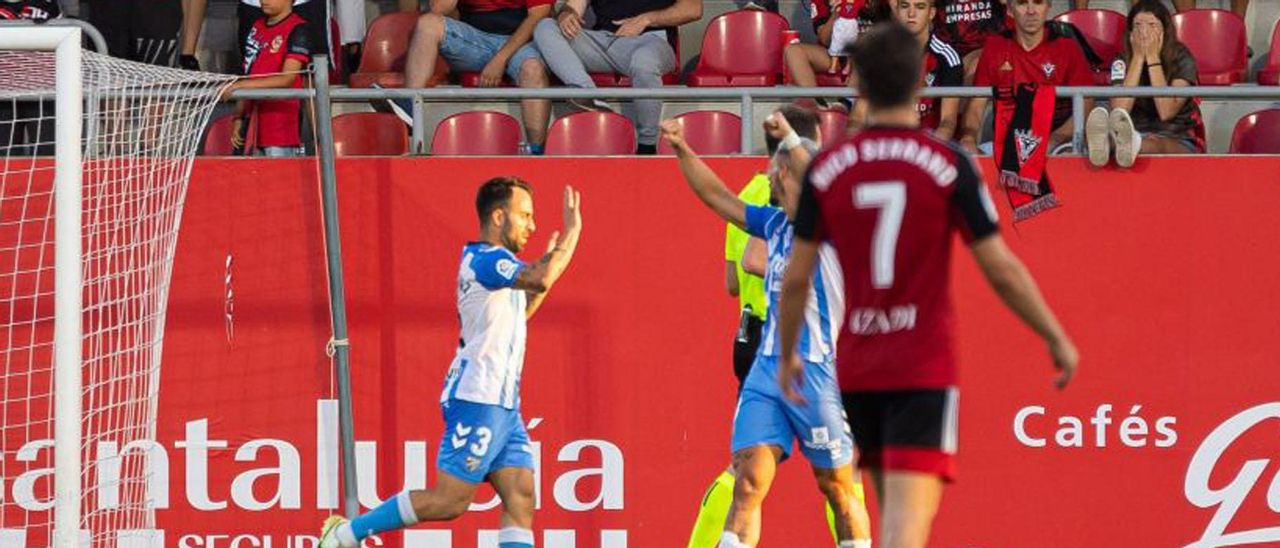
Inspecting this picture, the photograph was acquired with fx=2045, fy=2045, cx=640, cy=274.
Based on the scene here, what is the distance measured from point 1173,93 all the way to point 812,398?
3.11 m

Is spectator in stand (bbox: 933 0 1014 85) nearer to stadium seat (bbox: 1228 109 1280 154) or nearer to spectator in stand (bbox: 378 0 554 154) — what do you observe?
stadium seat (bbox: 1228 109 1280 154)

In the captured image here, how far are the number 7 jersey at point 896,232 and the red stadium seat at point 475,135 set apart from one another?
5.06 metres

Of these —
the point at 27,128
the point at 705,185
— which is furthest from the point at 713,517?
the point at 27,128

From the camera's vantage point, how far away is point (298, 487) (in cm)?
1034

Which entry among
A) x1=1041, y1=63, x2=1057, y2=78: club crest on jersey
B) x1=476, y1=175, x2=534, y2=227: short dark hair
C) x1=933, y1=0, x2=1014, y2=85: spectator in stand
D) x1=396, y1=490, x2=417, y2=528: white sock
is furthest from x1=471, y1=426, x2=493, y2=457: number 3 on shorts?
x1=933, y1=0, x2=1014, y2=85: spectator in stand

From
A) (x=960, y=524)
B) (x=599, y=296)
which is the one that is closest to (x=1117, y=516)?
(x=960, y=524)

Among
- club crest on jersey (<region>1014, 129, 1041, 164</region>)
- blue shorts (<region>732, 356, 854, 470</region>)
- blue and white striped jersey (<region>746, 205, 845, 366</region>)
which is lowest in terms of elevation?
blue shorts (<region>732, 356, 854, 470</region>)

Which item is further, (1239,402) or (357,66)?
(357,66)

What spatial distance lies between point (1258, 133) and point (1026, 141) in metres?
1.57

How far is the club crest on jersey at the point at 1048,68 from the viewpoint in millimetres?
10805

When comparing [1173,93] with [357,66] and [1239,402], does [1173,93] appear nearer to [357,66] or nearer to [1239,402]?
[1239,402]

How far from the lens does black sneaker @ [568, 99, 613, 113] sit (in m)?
11.1

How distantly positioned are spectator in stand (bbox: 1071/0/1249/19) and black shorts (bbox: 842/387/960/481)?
6.65 meters

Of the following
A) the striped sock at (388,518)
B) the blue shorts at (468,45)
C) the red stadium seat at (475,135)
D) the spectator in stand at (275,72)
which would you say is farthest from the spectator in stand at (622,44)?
the striped sock at (388,518)
